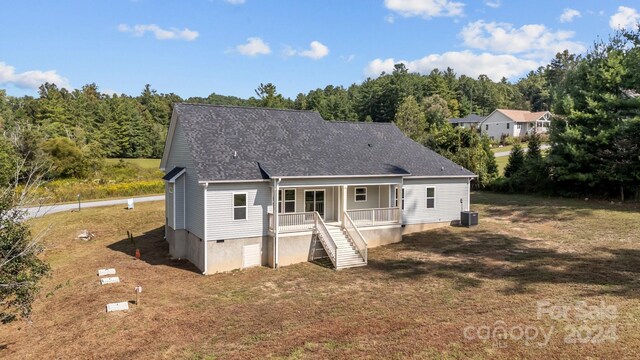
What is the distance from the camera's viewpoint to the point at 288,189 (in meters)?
20.6

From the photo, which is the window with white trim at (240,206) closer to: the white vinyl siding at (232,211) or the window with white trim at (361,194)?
the white vinyl siding at (232,211)

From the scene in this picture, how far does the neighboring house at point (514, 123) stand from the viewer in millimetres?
75750

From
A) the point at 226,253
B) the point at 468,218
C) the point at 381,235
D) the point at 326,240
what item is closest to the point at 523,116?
the point at 468,218

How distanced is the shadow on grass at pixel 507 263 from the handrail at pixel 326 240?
1.86m

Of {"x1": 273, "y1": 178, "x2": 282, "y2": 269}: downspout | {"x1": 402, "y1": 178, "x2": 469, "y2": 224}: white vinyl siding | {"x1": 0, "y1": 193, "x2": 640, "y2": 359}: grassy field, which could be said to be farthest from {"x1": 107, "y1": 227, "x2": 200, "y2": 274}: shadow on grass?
{"x1": 402, "y1": 178, "x2": 469, "y2": 224}: white vinyl siding

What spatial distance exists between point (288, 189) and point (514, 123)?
68.4m

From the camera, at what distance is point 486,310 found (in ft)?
40.9

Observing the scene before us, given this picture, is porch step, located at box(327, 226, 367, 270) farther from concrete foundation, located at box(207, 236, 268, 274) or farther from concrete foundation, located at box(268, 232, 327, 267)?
concrete foundation, located at box(207, 236, 268, 274)

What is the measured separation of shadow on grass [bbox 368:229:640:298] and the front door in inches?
161

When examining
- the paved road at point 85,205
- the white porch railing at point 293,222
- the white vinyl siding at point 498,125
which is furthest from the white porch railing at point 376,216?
the white vinyl siding at point 498,125

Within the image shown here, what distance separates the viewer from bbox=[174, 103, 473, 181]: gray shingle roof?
19.4m

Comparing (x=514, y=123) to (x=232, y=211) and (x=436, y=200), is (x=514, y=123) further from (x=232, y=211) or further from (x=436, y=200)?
(x=232, y=211)

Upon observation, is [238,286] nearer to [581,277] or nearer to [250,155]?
[250,155]

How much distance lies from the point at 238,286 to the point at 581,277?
1327 cm
